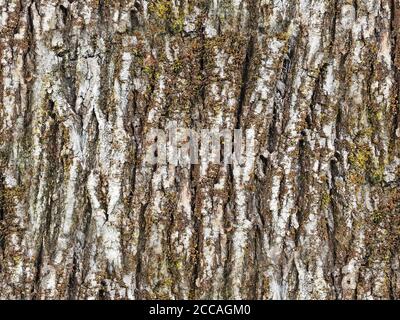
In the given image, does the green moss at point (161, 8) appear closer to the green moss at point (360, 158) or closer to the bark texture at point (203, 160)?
the bark texture at point (203, 160)

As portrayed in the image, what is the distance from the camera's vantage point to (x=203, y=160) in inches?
117

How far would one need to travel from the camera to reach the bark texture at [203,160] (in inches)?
116

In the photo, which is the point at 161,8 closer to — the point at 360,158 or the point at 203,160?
the point at 203,160

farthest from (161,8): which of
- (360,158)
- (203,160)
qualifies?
(360,158)

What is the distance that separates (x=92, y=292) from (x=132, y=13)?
113 cm

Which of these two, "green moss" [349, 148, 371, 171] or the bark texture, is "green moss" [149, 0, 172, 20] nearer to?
the bark texture

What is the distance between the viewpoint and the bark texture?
2.96 m

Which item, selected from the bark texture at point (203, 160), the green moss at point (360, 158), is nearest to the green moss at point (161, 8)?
the bark texture at point (203, 160)

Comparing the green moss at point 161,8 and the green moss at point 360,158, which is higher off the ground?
the green moss at point 161,8

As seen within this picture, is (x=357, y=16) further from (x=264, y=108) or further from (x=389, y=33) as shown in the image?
(x=264, y=108)

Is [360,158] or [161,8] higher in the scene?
[161,8]
